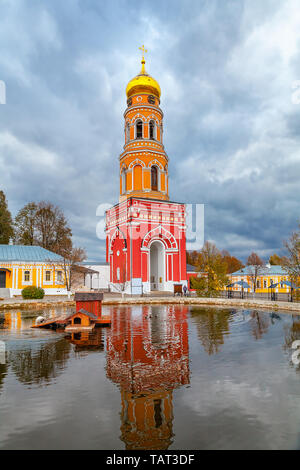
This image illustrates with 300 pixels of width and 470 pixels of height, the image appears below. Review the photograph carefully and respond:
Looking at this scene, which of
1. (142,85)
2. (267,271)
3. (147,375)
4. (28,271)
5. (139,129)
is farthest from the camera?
(267,271)

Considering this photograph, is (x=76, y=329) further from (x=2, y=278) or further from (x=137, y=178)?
(x=137, y=178)

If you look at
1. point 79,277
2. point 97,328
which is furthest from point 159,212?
point 97,328

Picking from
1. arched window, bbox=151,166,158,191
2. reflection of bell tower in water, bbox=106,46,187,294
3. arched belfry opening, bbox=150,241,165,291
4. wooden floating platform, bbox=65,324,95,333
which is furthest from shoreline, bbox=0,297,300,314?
arched window, bbox=151,166,158,191

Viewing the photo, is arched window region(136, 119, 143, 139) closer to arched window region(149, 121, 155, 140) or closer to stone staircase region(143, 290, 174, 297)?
arched window region(149, 121, 155, 140)

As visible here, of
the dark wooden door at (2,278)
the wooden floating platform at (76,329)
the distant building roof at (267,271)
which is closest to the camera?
the wooden floating platform at (76,329)

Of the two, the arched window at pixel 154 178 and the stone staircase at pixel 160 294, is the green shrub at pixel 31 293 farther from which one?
the arched window at pixel 154 178

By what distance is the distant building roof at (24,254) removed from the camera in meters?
30.0

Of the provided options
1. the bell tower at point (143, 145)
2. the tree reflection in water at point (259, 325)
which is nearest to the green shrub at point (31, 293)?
the bell tower at point (143, 145)

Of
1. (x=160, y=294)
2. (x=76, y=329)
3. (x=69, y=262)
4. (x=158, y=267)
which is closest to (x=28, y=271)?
(x=69, y=262)

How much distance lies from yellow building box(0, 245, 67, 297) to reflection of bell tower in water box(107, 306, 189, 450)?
20376mm

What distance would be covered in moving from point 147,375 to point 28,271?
27.0m

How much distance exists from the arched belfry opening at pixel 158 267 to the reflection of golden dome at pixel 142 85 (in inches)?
713

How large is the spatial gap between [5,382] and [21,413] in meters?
1.62

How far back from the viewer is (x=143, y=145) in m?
33.4
